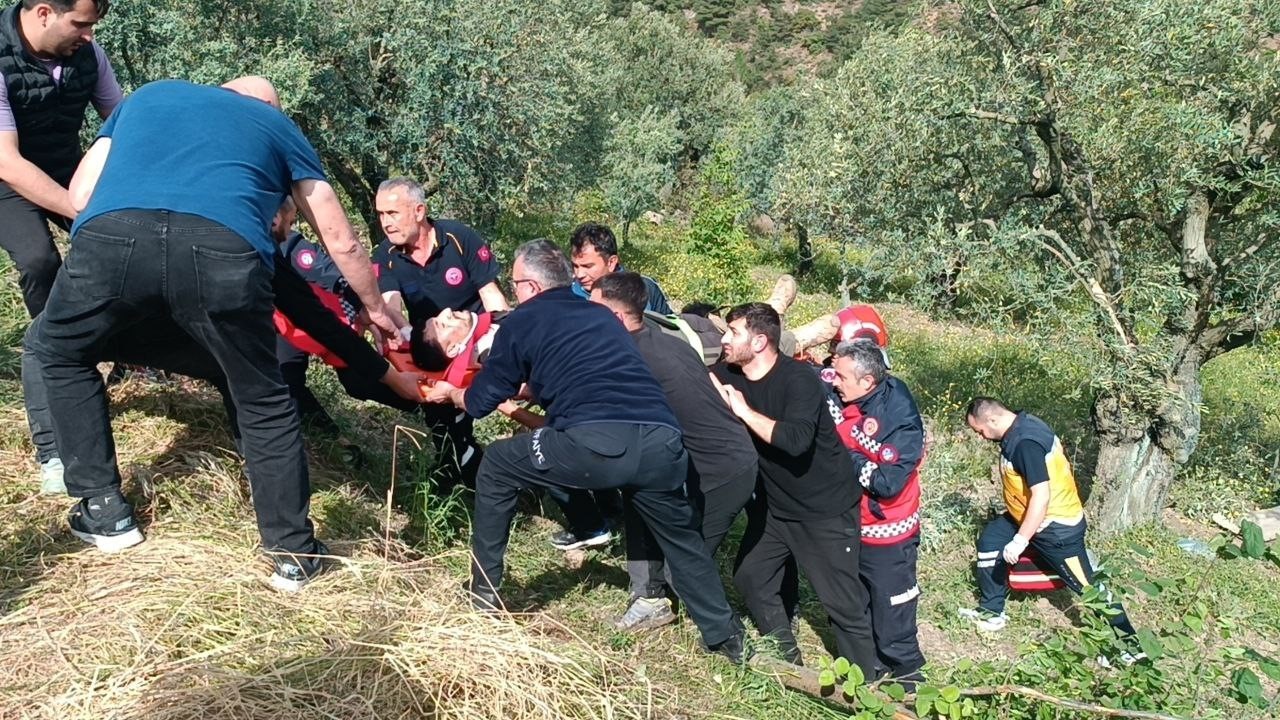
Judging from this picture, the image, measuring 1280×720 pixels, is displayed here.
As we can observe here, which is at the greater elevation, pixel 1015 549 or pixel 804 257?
pixel 1015 549

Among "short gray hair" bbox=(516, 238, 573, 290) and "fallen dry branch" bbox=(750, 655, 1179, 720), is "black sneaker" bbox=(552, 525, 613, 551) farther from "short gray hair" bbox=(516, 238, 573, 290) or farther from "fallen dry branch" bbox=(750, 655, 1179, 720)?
"short gray hair" bbox=(516, 238, 573, 290)

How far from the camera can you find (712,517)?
176 inches

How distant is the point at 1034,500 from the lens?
18.5ft

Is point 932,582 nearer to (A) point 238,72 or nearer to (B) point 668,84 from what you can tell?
(A) point 238,72

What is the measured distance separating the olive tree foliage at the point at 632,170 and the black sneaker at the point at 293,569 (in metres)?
19.4

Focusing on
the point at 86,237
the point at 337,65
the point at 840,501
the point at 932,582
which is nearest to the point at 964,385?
the point at 932,582

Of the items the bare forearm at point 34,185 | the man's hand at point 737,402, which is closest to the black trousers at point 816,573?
the man's hand at point 737,402

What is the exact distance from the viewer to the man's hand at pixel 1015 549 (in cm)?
574

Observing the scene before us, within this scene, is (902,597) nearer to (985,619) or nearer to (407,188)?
(985,619)

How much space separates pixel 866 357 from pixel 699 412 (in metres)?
1.00

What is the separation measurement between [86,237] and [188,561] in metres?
1.23

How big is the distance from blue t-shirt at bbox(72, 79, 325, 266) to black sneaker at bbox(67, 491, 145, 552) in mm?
1089

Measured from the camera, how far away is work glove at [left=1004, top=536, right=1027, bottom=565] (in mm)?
5739

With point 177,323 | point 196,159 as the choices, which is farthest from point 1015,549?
point 196,159
